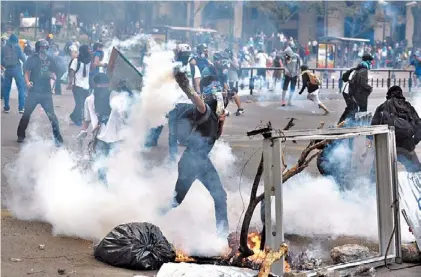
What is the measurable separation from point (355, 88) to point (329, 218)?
479 centimetres

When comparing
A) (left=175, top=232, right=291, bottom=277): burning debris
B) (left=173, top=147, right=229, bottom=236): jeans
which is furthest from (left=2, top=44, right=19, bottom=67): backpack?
(left=175, top=232, right=291, bottom=277): burning debris

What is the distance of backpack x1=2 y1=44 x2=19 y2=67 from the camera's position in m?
15.2

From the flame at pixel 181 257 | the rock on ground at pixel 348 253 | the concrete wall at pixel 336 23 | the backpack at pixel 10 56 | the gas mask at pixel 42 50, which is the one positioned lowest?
the flame at pixel 181 257

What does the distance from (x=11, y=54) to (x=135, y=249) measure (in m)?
10.4

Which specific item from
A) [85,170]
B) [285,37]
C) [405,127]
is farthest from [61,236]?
[285,37]

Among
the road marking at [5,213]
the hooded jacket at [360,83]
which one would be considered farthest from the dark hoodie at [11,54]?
the road marking at [5,213]

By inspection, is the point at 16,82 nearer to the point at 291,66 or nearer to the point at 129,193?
the point at 291,66

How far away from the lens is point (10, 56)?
1526cm

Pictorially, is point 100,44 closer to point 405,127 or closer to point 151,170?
point 151,170

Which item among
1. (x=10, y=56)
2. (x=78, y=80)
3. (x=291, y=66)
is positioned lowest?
(x=78, y=80)

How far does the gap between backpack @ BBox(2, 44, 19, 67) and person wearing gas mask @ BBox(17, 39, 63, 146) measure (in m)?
2.62

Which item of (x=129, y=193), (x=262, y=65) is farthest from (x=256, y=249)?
(x=262, y=65)

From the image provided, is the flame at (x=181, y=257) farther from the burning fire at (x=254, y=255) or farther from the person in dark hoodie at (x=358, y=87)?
the person in dark hoodie at (x=358, y=87)

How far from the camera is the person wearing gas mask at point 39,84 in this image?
11742 millimetres
